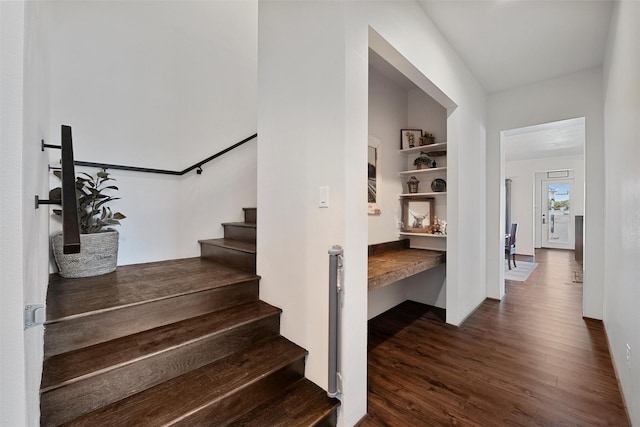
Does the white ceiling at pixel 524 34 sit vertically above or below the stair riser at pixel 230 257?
above

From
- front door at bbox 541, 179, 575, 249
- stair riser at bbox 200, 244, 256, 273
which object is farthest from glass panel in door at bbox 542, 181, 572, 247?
stair riser at bbox 200, 244, 256, 273

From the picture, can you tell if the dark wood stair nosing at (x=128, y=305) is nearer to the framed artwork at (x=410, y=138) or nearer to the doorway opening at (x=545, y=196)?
the framed artwork at (x=410, y=138)

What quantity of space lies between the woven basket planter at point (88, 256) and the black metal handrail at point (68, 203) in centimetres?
112

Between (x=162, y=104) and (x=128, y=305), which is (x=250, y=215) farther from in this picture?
(x=128, y=305)

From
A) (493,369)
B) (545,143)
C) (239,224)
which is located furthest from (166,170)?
(545,143)

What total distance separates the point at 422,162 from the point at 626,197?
1.89 metres

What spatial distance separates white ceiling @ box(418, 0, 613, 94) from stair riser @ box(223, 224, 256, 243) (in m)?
2.48

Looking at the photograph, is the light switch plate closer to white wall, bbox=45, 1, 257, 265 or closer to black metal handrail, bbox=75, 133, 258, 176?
black metal handrail, bbox=75, 133, 258, 176

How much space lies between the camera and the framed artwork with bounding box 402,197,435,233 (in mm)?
3314

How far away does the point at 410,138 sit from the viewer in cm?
347

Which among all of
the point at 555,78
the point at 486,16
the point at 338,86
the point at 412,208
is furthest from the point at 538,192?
the point at 338,86

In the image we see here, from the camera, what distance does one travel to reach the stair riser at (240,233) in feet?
8.52

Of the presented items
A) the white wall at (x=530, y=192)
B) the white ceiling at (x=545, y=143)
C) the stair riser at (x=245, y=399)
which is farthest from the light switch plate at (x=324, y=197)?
the white wall at (x=530, y=192)

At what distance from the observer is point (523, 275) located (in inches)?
204
